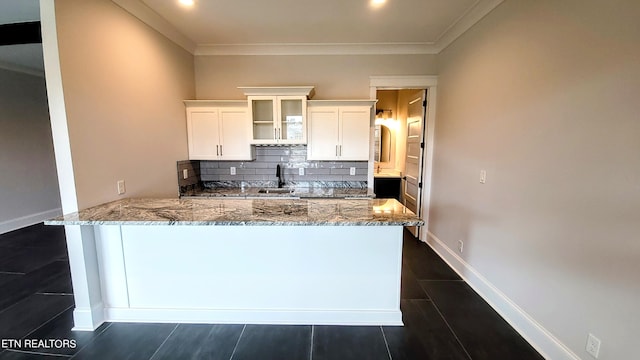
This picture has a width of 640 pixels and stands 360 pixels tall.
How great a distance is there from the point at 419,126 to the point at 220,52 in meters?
3.10

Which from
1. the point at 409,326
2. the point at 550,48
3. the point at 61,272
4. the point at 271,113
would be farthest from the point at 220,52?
the point at 409,326

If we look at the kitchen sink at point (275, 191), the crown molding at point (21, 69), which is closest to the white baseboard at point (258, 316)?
the kitchen sink at point (275, 191)

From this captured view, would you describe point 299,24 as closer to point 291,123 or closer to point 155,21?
point 291,123

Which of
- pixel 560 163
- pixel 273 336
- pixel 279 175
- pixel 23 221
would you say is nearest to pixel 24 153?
pixel 23 221

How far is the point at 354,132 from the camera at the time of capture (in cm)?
342

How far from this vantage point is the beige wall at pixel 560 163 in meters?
1.28

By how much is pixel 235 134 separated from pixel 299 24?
1600mm

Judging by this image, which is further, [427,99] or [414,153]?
[414,153]

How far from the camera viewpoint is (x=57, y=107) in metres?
1.76

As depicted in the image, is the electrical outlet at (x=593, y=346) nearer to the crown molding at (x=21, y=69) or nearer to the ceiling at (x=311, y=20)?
the ceiling at (x=311, y=20)

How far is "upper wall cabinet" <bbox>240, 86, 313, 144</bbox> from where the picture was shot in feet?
10.7

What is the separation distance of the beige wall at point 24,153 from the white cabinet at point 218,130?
331cm

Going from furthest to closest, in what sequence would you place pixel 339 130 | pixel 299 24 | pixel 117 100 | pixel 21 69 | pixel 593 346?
pixel 21 69, pixel 339 130, pixel 299 24, pixel 117 100, pixel 593 346

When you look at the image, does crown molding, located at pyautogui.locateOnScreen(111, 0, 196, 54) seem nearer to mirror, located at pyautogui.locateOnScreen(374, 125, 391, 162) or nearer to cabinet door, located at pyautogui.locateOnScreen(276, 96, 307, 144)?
cabinet door, located at pyautogui.locateOnScreen(276, 96, 307, 144)
